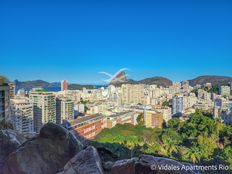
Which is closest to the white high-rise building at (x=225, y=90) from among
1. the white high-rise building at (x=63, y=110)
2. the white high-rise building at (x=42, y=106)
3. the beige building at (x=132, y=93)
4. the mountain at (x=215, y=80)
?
the mountain at (x=215, y=80)

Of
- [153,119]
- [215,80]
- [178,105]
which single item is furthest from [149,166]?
[215,80]

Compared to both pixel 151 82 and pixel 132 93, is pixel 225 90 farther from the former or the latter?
pixel 132 93

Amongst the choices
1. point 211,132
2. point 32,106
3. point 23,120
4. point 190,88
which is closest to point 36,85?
point 32,106

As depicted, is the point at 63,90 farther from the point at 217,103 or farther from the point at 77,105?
the point at 217,103

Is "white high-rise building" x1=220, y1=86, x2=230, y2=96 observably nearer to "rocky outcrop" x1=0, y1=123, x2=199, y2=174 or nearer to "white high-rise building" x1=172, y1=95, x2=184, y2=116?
"white high-rise building" x1=172, y1=95, x2=184, y2=116

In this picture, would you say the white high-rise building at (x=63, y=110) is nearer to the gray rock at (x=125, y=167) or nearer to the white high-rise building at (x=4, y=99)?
the white high-rise building at (x=4, y=99)

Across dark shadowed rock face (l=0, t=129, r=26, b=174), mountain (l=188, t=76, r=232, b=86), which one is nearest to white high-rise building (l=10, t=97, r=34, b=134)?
dark shadowed rock face (l=0, t=129, r=26, b=174)
